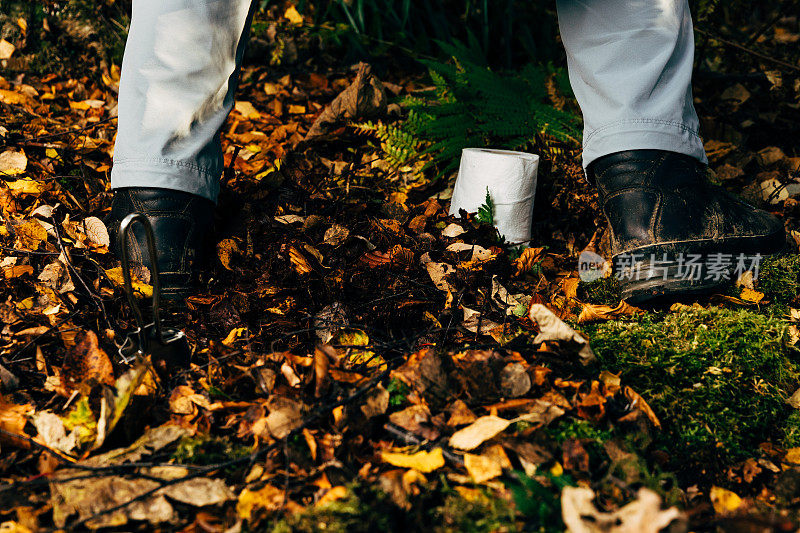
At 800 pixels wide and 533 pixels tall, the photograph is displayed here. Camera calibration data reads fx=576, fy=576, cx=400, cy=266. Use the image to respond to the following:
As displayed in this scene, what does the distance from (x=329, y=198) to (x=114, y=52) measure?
2125 mm

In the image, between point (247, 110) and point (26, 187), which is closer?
point (26, 187)

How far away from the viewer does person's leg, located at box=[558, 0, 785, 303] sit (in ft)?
6.94

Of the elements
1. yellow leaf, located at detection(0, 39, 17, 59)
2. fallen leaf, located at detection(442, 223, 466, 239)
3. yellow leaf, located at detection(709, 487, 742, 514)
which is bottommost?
yellow leaf, located at detection(709, 487, 742, 514)

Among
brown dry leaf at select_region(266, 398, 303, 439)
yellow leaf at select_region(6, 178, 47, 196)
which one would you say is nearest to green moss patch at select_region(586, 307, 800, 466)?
brown dry leaf at select_region(266, 398, 303, 439)

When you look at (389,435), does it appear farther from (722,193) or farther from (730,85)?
(730,85)

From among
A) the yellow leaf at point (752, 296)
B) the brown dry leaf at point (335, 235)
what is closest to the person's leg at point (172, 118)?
the brown dry leaf at point (335, 235)

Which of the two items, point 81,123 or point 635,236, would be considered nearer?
point 635,236

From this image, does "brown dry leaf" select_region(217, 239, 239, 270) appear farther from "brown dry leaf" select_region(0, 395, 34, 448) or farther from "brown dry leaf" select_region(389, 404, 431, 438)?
"brown dry leaf" select_region(389, 404, 431, 438)

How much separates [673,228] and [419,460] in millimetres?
1400

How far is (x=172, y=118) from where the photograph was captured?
218cm

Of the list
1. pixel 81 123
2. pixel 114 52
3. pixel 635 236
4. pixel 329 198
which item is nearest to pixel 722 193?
pixel 635 236

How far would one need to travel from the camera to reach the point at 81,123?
127 inches

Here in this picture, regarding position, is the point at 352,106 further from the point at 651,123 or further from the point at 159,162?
the point at 651,123

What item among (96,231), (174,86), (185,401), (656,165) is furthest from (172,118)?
(656,165)
